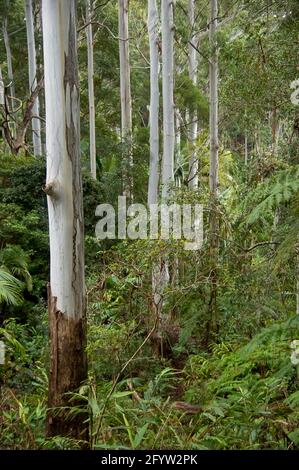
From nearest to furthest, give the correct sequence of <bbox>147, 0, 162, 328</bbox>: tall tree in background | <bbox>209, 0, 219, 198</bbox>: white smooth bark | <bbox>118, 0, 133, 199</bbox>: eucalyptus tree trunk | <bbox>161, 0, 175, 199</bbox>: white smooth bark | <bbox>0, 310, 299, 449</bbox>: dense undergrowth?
<bbox>0, 310, 299, 449</bbox>: dense undergrowth
<bbox>161, 0, 175, 199</bbox>: white smooth bark
<bbox>147, 0, 162, 328</bbox>: tall tree in background
<bbox>209, 0, 219, 198</bbox>: white smooth bark
<bbox>118, 0, 133, 199</bbox>: eucalyptus tree trunk

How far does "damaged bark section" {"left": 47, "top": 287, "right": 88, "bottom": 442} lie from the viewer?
3.75 m

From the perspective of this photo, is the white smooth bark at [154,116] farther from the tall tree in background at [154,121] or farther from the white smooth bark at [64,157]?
the white smooth bark at [64,157]

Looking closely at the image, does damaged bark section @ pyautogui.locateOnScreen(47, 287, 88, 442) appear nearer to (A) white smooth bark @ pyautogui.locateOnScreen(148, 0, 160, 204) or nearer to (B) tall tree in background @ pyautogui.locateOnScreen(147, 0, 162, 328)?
(B) tall tree in background @ pyautogui.locateOnScreen(147, 0, 162, 328)

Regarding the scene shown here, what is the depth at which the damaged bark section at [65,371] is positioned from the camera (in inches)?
148

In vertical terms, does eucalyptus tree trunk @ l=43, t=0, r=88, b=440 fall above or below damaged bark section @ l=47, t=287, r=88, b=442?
above

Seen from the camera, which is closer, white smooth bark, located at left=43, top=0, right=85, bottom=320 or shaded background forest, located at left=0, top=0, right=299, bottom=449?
shaded background forest, located at left=0, top=0, right=299, bottom=449

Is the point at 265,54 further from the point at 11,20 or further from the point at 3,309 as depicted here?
the point at 11,20

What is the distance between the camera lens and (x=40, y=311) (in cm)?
759

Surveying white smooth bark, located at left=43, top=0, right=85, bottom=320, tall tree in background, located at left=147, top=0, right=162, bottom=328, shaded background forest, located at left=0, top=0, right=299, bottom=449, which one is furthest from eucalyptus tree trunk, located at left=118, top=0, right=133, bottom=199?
white smooth bark, located at left=43, top=0, right=85, bottom=320

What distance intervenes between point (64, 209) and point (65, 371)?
4.23 feet

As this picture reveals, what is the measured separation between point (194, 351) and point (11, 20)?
17554 millimetres

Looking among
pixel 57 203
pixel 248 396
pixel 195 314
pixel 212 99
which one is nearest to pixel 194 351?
pixel 195 314

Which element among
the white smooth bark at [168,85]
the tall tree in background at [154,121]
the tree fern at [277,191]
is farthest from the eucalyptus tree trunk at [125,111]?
the tree fern at [277,191]

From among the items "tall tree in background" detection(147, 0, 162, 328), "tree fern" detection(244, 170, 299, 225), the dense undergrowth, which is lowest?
the dense undergrowth
